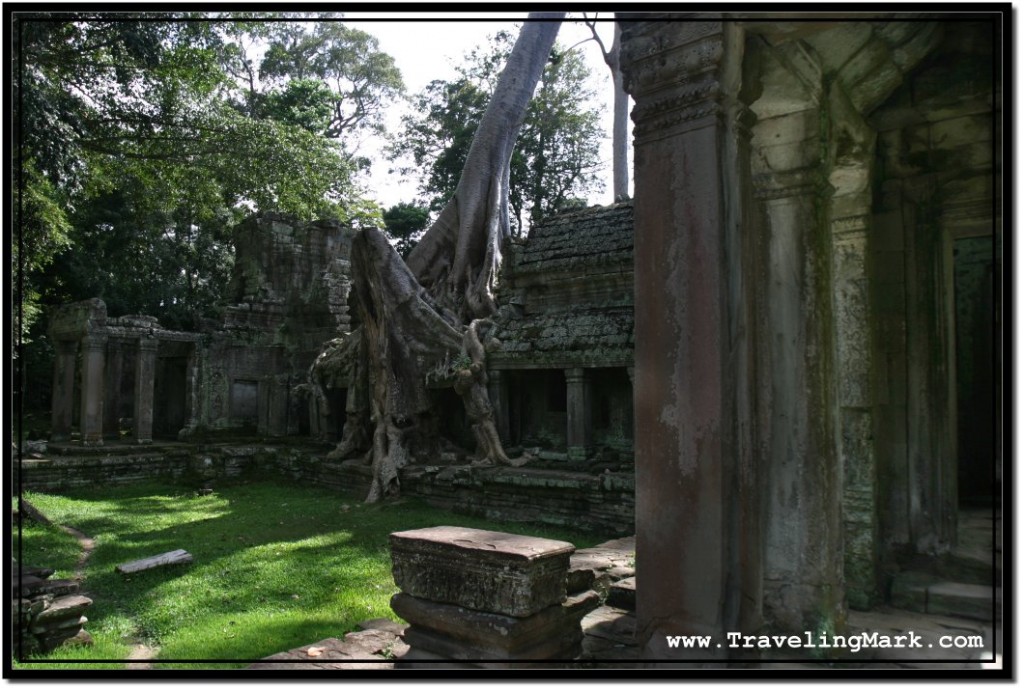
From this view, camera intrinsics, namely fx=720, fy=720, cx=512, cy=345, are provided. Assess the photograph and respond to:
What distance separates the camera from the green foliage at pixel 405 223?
24391 mm

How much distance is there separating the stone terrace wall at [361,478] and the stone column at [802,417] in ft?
16.3

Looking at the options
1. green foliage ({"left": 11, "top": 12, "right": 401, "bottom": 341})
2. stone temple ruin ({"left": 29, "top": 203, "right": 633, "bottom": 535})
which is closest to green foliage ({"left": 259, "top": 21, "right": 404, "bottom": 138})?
green foliage ({"left": 11, "top": 12, "right": 401, "bottom": 341})

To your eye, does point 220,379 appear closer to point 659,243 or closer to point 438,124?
point 438,124

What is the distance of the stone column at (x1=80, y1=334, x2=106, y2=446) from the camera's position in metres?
14.5

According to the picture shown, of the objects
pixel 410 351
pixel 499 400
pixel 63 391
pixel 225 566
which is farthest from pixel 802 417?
pixel 63 391

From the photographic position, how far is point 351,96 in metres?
29.3

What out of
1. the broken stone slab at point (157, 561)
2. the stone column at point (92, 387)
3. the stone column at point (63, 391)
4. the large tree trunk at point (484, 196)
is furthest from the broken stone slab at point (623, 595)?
the stone column at point (63, 391)

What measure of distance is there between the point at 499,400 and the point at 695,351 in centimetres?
835

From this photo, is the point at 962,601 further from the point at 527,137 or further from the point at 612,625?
the point at 527,137

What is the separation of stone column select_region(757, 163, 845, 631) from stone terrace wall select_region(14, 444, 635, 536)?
4.96 m

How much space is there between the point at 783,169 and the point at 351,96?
93.1 ft

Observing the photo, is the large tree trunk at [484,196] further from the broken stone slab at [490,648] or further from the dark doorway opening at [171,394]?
the broken stone slab at [490,648]

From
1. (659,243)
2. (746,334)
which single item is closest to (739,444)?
(746,334)

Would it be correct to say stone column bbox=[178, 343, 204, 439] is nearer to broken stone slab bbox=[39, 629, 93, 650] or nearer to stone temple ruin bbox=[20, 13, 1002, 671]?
broken stone slab bbox=[39, 629, 93, 650]
